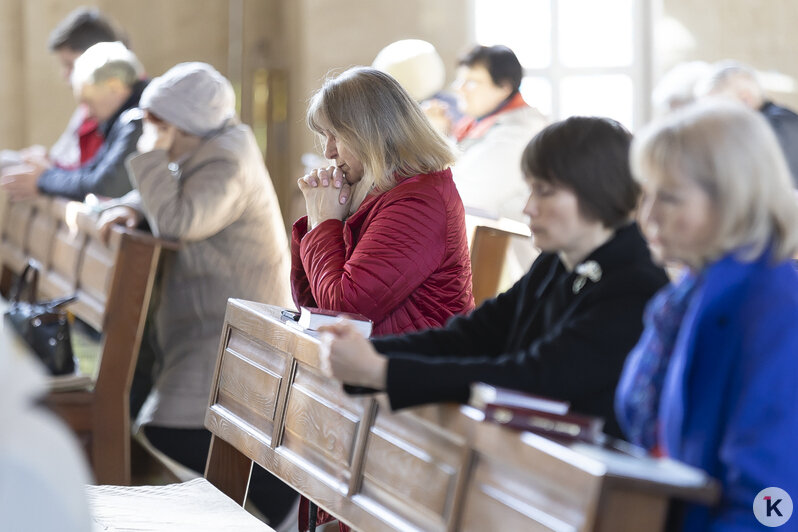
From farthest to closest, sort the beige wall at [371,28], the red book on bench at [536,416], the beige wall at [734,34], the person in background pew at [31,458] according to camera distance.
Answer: the beige wall at [371,28] → the beige wall at [734,34] → the red book on bench at [536,416] → the person in background pew at [31,458]

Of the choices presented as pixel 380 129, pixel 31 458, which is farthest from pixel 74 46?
pixel 31 458

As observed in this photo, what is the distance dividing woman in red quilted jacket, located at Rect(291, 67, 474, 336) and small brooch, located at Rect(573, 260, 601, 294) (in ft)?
2.81

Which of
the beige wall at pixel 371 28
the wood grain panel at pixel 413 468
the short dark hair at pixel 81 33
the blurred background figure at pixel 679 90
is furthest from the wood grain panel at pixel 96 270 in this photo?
the beige wall at pixel 371 28

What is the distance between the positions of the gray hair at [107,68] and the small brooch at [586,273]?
4509 millimetres

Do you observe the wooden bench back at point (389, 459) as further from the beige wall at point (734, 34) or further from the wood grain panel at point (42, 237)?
the beige wall at point (734, 34)

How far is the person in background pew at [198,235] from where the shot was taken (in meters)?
4.68

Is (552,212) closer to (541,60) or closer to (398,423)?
(398,423)

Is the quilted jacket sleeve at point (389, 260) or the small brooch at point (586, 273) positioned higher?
the small brooch at point (586, 273)

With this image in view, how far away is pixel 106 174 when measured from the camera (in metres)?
5.94

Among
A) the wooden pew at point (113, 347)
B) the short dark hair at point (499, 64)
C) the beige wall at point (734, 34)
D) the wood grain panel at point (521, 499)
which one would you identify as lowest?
the wooden pew at point (113, 347)

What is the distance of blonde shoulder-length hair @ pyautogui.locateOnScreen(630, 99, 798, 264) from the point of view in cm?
189

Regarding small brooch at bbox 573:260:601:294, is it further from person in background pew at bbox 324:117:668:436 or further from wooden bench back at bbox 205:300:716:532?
wooden bench back at bbox 205:300:716:532

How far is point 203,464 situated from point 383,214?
2.01m

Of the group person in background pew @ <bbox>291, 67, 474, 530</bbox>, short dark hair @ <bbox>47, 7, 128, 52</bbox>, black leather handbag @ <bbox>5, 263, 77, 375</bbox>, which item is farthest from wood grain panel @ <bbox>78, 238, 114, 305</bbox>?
short dark hair @ <bbox>47, 7, 128, 52</bbox>
